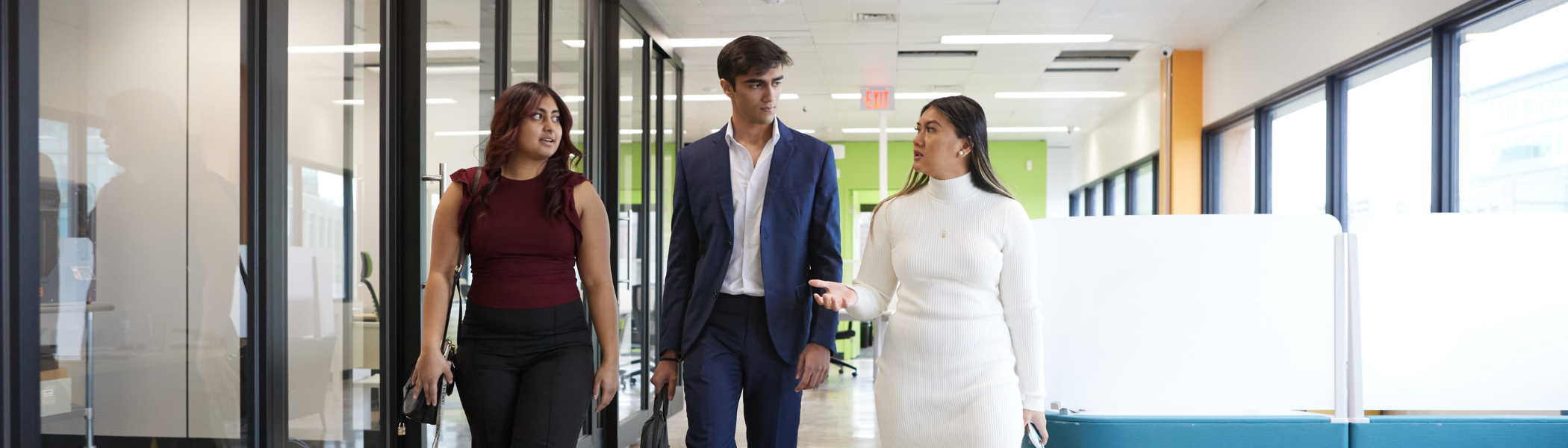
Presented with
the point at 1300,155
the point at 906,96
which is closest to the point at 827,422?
the point at 1300,155

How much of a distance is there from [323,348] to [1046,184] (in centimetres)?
1286

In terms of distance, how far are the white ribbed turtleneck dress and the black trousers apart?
557mm

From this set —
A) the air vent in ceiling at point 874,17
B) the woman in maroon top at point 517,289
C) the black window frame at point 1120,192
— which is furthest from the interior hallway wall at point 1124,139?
the woman in maroon top at point 517,289

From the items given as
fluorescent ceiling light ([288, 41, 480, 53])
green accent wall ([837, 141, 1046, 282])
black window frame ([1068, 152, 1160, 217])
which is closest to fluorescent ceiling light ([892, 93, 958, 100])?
black window frame ([1068, 152, 1160, 217])

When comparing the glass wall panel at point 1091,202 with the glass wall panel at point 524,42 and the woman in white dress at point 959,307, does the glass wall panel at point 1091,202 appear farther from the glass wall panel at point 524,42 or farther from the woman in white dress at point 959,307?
the woman in white dress at point 959,307

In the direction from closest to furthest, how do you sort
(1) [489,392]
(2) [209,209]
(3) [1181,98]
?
(1) [489,392] < (2) [209,209] < (3) [1181,98]

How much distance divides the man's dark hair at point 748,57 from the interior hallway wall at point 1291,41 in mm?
3640

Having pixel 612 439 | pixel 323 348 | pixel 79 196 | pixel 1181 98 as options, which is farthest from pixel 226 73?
pixel 1181 98

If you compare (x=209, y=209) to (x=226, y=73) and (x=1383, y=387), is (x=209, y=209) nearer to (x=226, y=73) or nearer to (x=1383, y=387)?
(x=226, y=73)

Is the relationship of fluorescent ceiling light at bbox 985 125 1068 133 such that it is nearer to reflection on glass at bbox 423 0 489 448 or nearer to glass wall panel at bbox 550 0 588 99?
glass wall panel at bbox 550 0 588 99

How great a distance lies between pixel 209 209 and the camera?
1938mm

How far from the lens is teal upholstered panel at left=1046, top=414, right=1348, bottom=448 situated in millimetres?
2193

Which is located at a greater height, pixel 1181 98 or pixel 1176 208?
pixel 1181 98

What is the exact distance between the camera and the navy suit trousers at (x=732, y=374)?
1.90 m
